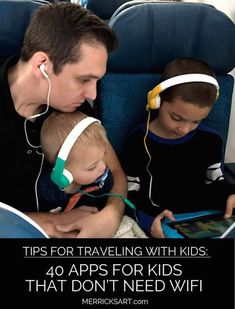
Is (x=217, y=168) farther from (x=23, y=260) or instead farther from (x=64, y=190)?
(x=23, y=260)

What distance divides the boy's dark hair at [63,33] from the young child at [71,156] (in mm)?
173

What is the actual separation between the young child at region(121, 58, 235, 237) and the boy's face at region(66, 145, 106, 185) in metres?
0.29

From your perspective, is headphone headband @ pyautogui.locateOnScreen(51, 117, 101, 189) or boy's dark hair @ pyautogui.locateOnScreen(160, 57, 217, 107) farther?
boy's dark hair @ pyautogui.locateOnScreen(160, 57, 217, 107)

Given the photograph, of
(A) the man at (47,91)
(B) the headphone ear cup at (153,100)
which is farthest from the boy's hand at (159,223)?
(B) the headphone ear cup at (153,100)

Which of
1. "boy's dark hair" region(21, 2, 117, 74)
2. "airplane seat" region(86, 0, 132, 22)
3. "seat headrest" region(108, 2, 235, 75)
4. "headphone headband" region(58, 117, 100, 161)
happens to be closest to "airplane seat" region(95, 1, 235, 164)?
"seat headrest" region(108, 2, 235, 75)

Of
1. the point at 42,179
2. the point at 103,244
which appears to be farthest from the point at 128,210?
the point at 103,244

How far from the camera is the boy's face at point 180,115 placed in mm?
1453

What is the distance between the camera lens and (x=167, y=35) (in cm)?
156

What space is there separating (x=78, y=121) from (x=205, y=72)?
484mm

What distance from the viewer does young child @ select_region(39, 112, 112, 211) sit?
125cm

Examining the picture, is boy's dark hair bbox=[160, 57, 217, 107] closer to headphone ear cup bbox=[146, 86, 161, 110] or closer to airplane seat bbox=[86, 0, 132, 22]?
headphone ear cup bbox=[146, 86, 161, 110]

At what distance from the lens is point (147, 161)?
1599 mm

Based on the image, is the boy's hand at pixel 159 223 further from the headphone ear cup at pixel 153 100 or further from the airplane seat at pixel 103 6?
the airplane seat at pixel 103 6

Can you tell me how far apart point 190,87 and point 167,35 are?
0.83 feet
